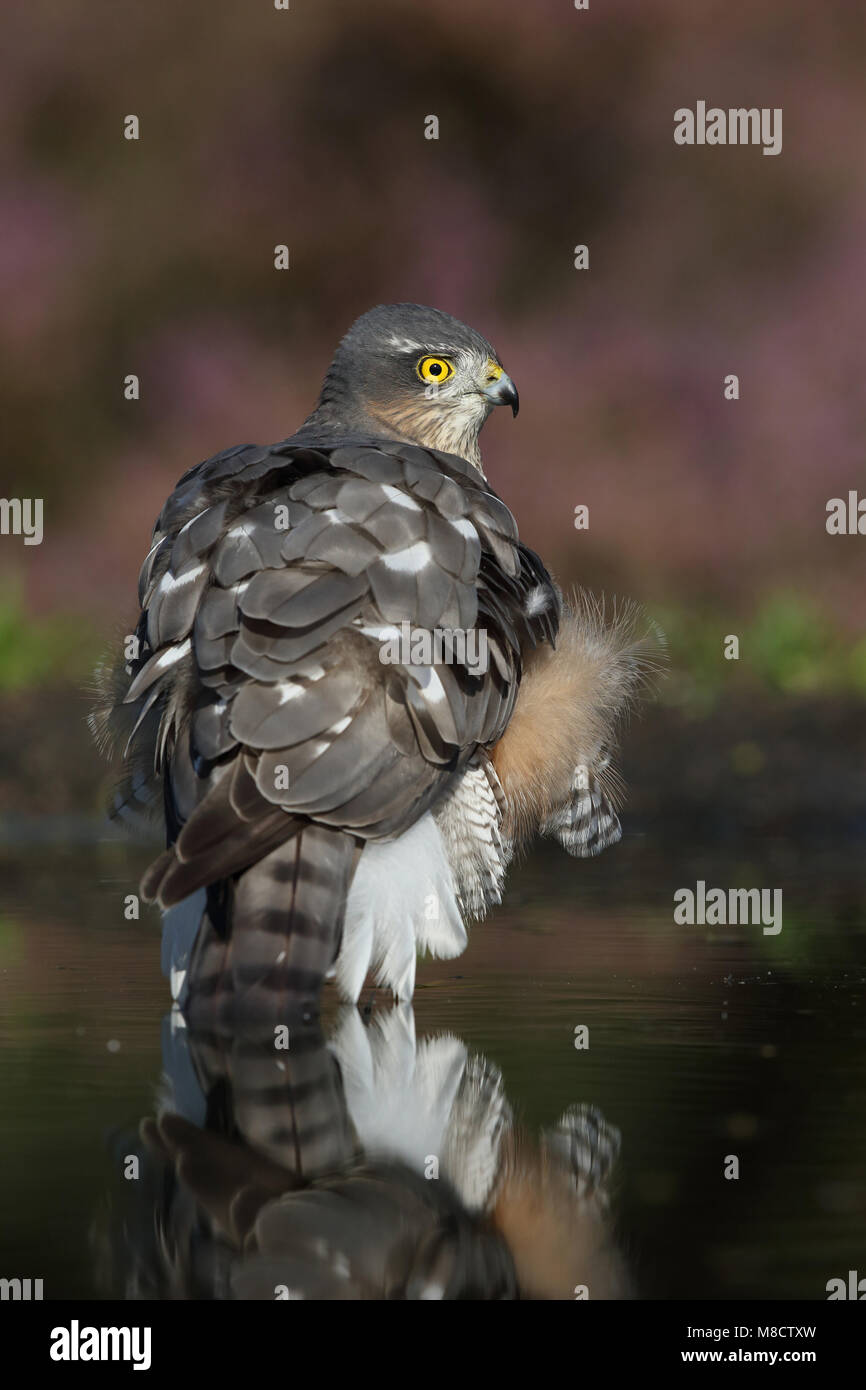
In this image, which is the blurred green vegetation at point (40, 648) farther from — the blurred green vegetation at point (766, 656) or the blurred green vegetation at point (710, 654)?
the blurred green vegetation at point (766, 656)

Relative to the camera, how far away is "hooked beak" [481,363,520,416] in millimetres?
5160

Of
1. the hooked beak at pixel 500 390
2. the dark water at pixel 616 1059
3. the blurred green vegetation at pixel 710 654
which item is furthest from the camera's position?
the blurred green vegetation at pixel 710 654

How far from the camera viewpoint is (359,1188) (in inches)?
81.2

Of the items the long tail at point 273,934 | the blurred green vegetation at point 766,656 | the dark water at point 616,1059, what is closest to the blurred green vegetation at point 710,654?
the blurred green vegetation at point 766,656

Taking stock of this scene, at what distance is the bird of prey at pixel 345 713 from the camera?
303 cm

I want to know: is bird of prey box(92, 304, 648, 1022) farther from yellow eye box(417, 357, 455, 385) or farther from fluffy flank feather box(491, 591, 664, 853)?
yellow eye box(417, 357, 455, 385)

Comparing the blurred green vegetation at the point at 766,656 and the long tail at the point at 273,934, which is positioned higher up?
the blurred green vegetation at the point at 766,656

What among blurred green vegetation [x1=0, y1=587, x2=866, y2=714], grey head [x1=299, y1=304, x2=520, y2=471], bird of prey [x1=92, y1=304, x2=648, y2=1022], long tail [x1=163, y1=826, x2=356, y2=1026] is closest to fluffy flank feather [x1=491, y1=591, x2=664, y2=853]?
bird of prey [x1=92, y1=304, x2=648, y2=1022]

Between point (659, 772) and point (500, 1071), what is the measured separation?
186 inches

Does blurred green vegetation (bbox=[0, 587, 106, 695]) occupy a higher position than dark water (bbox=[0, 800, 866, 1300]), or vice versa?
blurred green vegetation (bbox=[0, 587, 106, 695])

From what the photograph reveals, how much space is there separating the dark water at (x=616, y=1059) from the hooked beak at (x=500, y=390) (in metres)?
1.40
